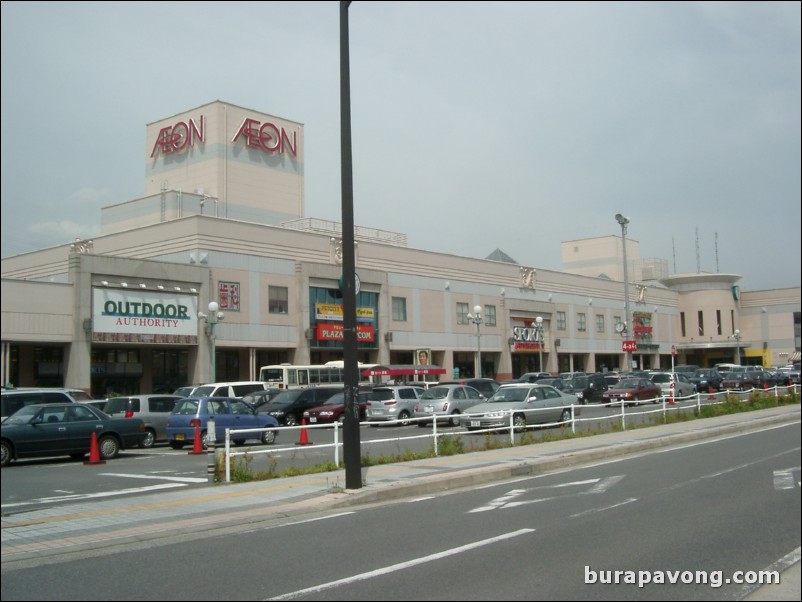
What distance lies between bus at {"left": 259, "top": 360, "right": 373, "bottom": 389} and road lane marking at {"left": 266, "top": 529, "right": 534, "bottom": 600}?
34.3 m

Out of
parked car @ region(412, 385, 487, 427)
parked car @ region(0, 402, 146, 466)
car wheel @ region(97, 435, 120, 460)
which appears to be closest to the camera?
parked car @ region(0, 402, 146, 466)

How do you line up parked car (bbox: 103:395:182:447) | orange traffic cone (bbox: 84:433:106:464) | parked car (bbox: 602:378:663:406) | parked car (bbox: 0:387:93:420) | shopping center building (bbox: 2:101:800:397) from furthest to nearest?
shopping center building (bbox: 2:101:800:397) → parked car (bbox: 602:378:663:406) → parked car (bbox: 103:395:182:447) → parked car (bbox: 0:387:93:420) → orange traffic cone (bbox: 84:433:106:464)

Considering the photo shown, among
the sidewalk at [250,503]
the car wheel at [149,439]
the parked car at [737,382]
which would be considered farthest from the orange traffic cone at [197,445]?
the parked car at [737,382]

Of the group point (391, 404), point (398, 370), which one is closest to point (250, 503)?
point (391, 404)

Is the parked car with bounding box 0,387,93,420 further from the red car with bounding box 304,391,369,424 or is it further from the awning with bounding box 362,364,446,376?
the awning with bounding box 362,364,446,376

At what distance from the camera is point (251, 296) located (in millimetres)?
48188

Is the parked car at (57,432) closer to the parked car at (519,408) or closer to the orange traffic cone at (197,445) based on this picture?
the orange traffic cone at (197,445)

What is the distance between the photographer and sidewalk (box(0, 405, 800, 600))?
9.77 meters

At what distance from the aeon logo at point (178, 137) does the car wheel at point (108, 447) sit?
1776 inches

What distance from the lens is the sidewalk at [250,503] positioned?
977 cm

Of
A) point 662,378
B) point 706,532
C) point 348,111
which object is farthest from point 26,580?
point 662,378

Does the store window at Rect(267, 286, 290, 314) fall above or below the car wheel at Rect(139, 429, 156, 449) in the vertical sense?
above

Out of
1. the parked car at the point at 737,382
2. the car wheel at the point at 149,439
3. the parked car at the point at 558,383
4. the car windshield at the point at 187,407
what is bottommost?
the car wheel at the point at 149,439

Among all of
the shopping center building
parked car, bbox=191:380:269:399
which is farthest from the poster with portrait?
parked car, bbox=191:380:269:399
